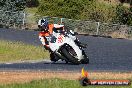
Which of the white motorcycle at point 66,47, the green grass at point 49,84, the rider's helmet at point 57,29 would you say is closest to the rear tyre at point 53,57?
the white motorcycle at point 66,47

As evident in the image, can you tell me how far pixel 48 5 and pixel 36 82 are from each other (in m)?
36.7

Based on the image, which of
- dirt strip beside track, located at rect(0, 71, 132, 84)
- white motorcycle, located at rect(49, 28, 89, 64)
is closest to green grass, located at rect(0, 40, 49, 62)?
white motorcycle, located at rect(49, 28, 89, 64)

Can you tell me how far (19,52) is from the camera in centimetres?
2894

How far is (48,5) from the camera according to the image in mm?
51031

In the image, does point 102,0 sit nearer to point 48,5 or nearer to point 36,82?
point 48,5

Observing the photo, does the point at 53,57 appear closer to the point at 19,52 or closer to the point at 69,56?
the point at 69,56

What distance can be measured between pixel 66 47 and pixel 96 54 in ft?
24.5

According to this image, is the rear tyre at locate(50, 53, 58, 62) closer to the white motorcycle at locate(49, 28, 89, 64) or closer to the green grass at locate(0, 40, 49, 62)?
the white motorcycle at locate(49, 28, 89, 64)

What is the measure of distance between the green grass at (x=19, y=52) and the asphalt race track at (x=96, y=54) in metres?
2.44

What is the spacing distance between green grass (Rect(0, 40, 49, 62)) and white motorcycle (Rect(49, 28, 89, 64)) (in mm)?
4254

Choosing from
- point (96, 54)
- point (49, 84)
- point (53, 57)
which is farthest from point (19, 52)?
point (49, 84)

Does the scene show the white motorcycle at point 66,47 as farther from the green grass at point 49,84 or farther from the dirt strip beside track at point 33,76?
the green grass at point 49,84

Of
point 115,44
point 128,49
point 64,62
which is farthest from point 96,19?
point 64,62

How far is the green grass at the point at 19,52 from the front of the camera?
26.7m
